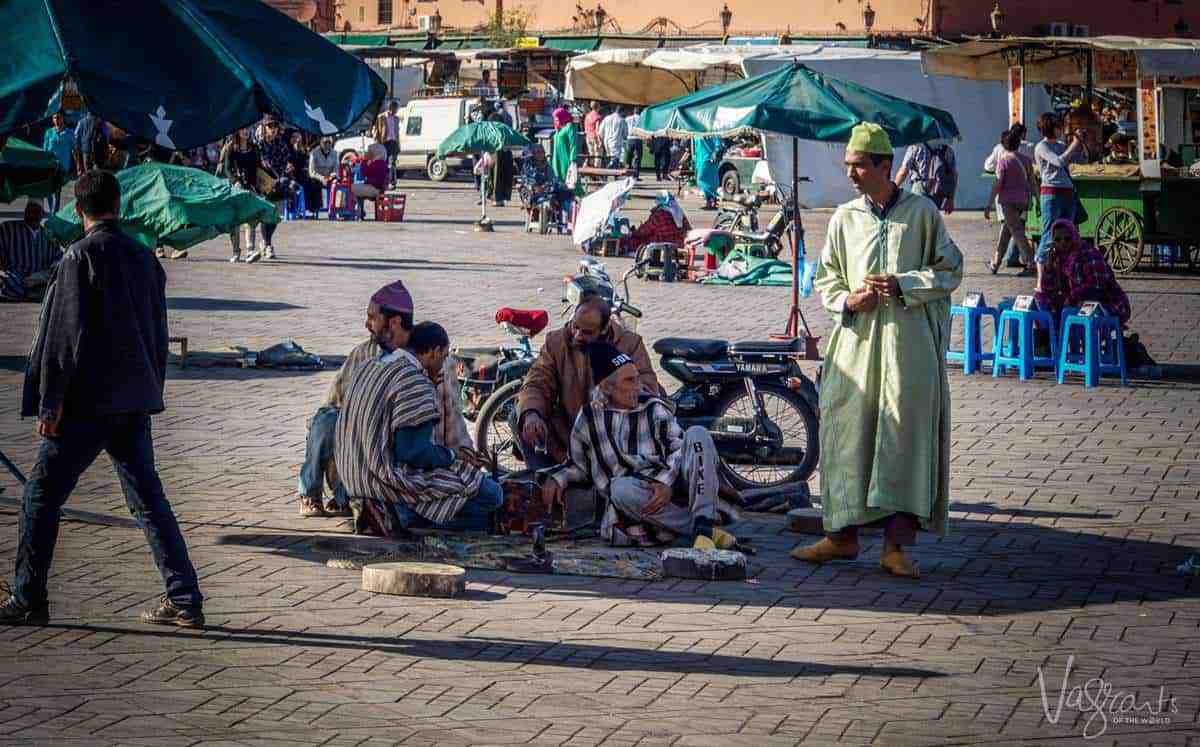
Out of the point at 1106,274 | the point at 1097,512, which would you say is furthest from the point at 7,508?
the point at 1106,274

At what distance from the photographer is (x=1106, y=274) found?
13.2 metres

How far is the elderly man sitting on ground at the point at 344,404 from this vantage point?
8047mm

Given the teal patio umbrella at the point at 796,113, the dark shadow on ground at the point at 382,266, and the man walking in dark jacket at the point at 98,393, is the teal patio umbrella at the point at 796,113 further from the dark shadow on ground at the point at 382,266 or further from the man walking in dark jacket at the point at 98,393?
the man walking in dark jacket at the point at 98,393

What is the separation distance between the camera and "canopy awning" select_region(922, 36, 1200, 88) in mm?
21359

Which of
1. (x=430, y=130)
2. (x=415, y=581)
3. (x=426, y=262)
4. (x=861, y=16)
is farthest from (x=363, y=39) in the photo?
(x=415, y=581)

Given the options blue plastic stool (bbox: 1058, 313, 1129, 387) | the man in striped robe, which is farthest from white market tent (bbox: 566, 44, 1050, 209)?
blue plastic stool (bbox: 1058, 313, 1129, 387)

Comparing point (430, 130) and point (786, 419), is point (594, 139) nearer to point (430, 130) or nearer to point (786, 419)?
point (430, 130)

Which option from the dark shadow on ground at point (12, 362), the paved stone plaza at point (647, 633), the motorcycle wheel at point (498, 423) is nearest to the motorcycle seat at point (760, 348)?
the paved stone plaza at point (647, 633)

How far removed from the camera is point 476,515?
8062mm

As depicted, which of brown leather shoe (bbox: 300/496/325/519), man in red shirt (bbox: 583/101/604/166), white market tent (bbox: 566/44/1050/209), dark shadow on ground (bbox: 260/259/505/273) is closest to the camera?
brown leather shoe (bbox: 300/496/325/519)

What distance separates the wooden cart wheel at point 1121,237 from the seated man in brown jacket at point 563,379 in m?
13.7

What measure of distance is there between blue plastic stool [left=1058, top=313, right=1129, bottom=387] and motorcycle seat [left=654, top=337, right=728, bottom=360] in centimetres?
467

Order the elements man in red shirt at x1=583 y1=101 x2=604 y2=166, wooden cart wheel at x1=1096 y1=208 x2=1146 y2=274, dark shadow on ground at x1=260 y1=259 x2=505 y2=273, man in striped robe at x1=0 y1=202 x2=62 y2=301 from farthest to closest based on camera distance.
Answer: man in red shirt at x1=583 y1=101 x2=604 y2=166 → dark shadow on ground at x1=260 y1=259 x2=505 y2=273 → wooden cart wheel at x1=1096 y1=208 x2=1146 y2=274 → man in striped robe at x1=0 y1=202 x2=62 y2=301

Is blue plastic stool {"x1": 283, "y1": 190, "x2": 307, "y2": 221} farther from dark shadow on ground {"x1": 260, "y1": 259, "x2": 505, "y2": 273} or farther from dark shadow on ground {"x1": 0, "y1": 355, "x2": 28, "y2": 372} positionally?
dark shadow on ground {"x1": 0, "y1": 355, "x2": 28, "y2": 372}
